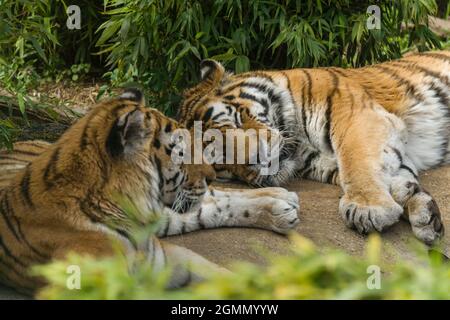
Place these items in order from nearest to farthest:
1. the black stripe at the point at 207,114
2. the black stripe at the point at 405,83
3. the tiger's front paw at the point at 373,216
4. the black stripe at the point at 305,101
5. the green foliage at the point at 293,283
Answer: the green foliage at the point at 293,283
the tiger's front paw at the point at 373,216
the black stripe at the point at 207,114
the black stripe at the point at 305,101
the black stripe at the point at 405,83

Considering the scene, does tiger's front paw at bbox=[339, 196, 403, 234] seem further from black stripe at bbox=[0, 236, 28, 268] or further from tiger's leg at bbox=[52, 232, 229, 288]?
black stripe at bbox=[0, 236, 28, 268]

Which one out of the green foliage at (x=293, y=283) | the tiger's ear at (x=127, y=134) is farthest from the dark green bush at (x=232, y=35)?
the green foliage at (x=293, y=283)

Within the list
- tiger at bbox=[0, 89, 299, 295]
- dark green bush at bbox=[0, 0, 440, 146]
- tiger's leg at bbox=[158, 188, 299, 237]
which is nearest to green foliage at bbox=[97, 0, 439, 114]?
dark green bush at bbox=[0, 0, 440, 146]

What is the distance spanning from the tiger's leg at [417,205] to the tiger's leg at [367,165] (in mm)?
69

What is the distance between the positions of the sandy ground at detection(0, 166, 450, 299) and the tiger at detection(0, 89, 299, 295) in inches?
14.1

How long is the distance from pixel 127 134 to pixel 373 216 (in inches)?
63.0

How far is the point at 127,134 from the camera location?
11.7 ft

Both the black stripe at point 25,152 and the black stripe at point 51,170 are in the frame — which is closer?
the black stripe at point 51,170

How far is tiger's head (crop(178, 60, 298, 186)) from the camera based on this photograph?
202 inches

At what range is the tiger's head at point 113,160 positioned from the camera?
3590mm

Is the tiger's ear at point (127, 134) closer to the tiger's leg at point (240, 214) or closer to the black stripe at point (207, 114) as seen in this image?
the tiger's leg at point (240, 214)

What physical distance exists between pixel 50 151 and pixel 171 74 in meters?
2.80

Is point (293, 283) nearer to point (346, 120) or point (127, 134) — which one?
point (127, 134)
